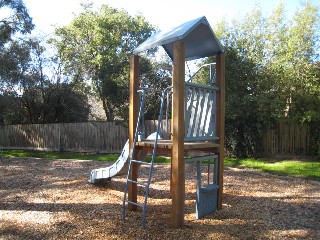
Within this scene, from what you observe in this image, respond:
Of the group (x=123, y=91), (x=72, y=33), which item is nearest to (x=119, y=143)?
(x=123, y=91)

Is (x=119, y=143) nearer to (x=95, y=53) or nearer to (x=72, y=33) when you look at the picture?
(x=95, y=53)

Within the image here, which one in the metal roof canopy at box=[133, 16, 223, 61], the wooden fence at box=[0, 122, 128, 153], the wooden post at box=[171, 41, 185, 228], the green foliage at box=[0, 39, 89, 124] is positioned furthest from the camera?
the green foliage at box=[0, 39, 89, 124]

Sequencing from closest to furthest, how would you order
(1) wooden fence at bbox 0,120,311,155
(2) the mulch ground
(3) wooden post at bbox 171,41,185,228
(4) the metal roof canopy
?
(2) the mulch ground
(3) wooden post at bbox 171,41,185,228
(4) the metal roof canopy
(1) wooden fence at bbox 0,120,311,155

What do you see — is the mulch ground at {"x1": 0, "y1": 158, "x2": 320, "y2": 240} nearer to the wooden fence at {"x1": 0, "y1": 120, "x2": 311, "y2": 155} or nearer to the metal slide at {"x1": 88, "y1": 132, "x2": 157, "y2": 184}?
the metal slide at {"x1": 88, "y1": 132, "x2": 157, "y2": 184}

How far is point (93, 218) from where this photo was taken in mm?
5320

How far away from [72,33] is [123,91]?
6583 mm

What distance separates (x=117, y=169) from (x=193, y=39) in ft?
10.8

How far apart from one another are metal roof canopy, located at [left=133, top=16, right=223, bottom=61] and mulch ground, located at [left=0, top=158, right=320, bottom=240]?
303 centimetres

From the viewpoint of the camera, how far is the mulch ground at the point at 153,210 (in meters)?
4.60

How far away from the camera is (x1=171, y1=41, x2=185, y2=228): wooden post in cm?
484

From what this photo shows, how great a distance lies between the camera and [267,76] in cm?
1412

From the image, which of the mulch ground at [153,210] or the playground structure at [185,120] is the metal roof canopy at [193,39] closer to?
the playground structure at [185,120]

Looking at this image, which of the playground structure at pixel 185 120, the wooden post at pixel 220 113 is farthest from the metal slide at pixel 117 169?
the wooden post at pixel 220 113

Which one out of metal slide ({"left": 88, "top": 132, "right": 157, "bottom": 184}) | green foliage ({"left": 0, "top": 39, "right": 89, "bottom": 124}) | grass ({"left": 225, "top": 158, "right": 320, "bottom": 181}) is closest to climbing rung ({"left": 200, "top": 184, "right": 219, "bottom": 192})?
metal slide ({"left": 88, "top": 132, "right": 157, "bottom": 184})
